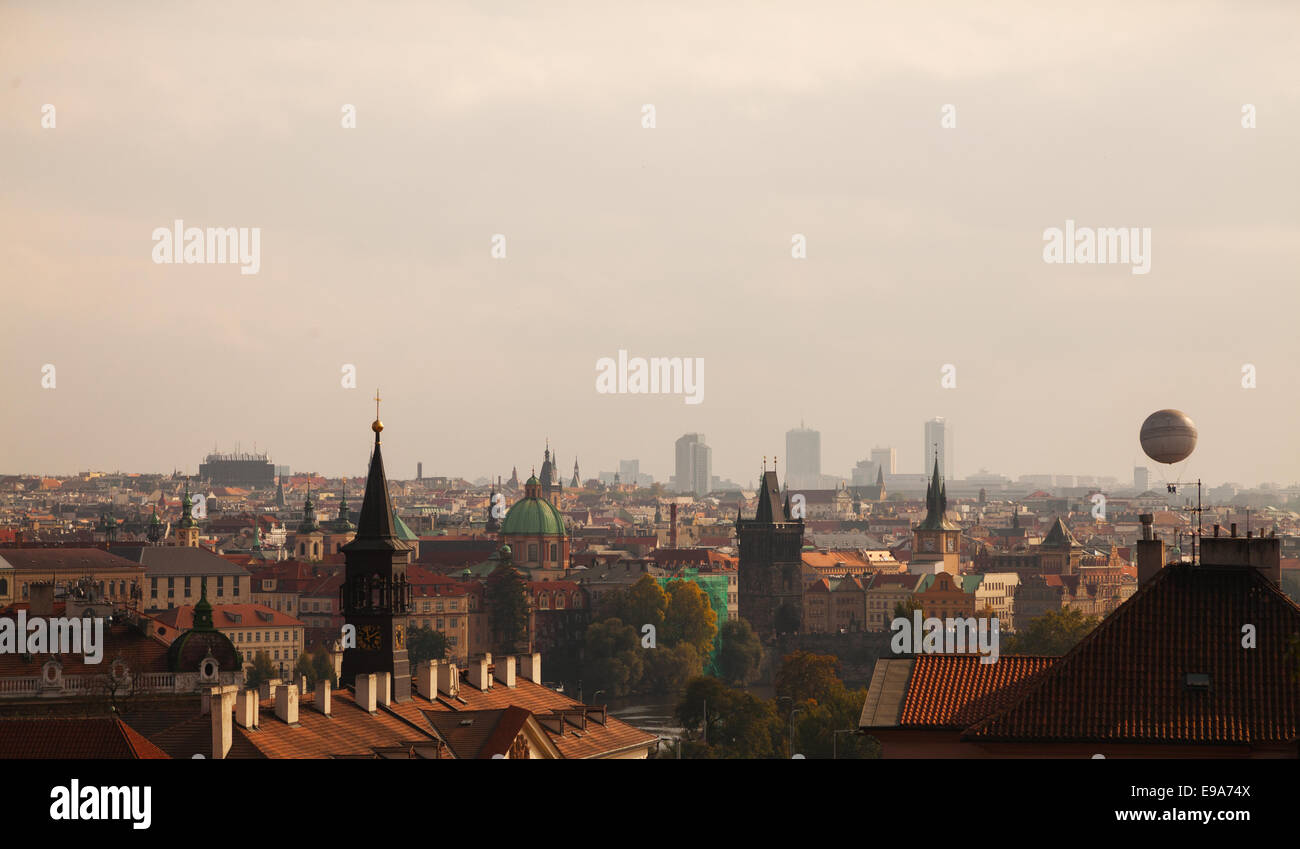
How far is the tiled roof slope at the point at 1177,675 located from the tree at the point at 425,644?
82272 mm

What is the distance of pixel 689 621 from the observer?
109m

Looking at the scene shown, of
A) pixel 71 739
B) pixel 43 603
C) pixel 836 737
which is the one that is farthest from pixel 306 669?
pixel 71 739

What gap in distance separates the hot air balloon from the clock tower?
17.7m

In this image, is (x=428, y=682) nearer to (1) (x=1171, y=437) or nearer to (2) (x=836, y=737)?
(1) (x=1171, y=437)

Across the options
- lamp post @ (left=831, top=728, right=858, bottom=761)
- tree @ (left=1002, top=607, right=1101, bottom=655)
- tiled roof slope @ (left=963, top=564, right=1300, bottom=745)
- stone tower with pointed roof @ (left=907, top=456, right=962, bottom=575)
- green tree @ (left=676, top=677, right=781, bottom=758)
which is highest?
tiled roof slope @ (left=963, top=564, right=1300, bottom=745)

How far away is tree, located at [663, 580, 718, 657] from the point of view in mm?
107312

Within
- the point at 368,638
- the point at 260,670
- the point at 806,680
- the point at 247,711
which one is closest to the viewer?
the point at 247,711

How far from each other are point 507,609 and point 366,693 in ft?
273

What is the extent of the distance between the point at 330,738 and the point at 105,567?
271 feet

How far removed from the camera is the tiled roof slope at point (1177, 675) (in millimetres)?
15273

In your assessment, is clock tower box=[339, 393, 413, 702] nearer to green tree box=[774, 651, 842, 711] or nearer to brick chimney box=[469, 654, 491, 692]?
brick chimney box=[469, 654, 491, 692]

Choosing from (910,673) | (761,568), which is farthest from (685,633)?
(910,673)

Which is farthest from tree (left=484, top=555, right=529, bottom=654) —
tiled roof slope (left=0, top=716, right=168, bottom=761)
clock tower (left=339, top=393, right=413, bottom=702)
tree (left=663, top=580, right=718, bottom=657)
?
tiled roof slope (left=0, top=716, right=168, bottom=761)
